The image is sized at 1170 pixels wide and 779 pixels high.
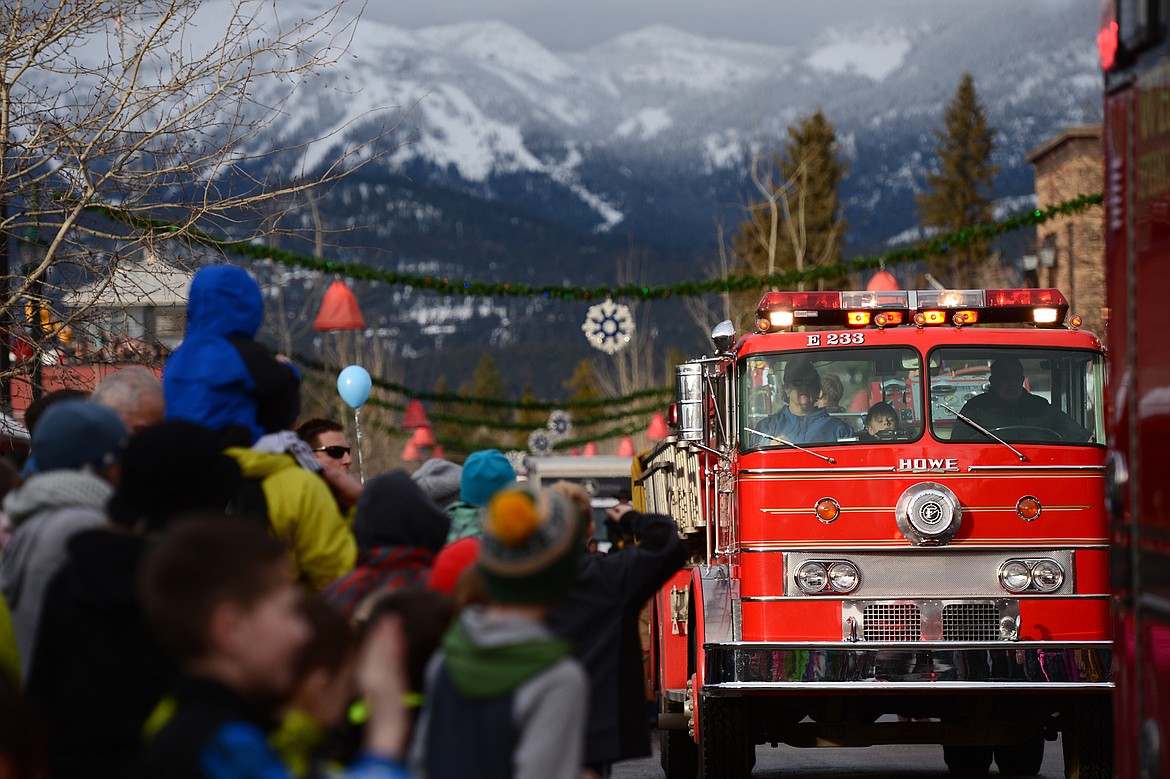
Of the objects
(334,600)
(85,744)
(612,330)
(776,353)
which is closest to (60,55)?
(776,353)

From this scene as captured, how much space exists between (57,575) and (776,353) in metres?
6.42

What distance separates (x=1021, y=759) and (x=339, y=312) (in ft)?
40.2

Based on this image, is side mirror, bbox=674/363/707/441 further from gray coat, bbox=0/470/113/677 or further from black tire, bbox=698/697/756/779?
gray coat, bbox=0/470/113/677

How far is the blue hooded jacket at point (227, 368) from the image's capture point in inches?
256

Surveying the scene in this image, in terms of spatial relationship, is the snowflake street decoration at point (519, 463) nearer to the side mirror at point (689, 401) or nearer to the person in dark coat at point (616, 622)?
the side mirror at point (689, 401)

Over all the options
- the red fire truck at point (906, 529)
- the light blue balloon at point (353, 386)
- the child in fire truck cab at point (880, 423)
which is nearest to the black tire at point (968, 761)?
the red fire truck at point (906, 529)

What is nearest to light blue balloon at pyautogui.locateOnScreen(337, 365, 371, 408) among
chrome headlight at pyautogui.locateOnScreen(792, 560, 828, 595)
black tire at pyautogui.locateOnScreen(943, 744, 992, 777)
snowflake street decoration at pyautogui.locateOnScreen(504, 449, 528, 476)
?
snowflake street decoration at pyautogui.locateOnScreen(504, 449, 528, 476)

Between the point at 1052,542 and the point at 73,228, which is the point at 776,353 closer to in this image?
the point at 1052,542

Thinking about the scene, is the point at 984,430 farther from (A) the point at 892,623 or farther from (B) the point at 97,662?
(B) the point at 97,662

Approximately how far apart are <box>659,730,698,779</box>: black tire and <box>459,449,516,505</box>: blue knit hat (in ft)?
18.9

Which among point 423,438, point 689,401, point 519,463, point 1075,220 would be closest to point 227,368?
point 689,401

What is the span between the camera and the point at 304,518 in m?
6.18

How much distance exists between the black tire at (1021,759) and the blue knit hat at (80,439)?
8631 mm

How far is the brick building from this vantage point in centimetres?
4619
